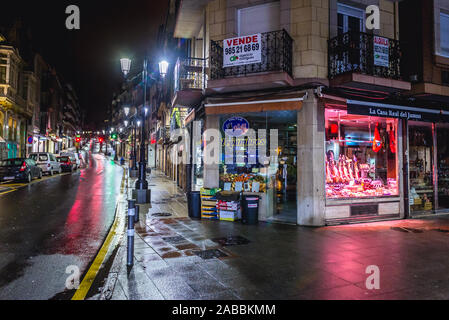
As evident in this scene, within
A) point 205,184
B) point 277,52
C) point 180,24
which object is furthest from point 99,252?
point 180,24

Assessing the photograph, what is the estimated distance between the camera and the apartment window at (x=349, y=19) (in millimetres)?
10055

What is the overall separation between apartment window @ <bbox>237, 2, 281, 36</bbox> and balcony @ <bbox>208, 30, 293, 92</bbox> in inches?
21.5

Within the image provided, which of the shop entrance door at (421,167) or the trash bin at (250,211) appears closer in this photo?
the trash bin at (250,211)

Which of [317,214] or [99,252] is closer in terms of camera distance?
[99,252]

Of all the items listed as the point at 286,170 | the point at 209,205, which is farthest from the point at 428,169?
the point at 209,205

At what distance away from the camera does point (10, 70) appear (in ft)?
102

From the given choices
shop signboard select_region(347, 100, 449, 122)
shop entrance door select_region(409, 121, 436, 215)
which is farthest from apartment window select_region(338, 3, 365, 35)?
shop entrance door select_region(409, 121, 436, 215)

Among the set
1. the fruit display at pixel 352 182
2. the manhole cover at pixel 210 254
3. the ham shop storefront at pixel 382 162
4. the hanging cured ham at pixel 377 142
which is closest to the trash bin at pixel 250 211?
the ham shop storefront at pixel 382 162

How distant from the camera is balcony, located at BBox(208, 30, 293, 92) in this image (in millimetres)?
8945

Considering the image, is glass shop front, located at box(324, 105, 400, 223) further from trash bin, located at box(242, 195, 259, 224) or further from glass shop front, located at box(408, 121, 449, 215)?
trash bin, located at box(242, 195, 259, 224)

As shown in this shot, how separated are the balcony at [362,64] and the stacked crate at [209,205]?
5195mm

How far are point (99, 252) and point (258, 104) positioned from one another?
6207mm

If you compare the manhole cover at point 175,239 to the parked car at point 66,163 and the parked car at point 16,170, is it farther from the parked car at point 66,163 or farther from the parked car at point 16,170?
the parked car at point 66,163
